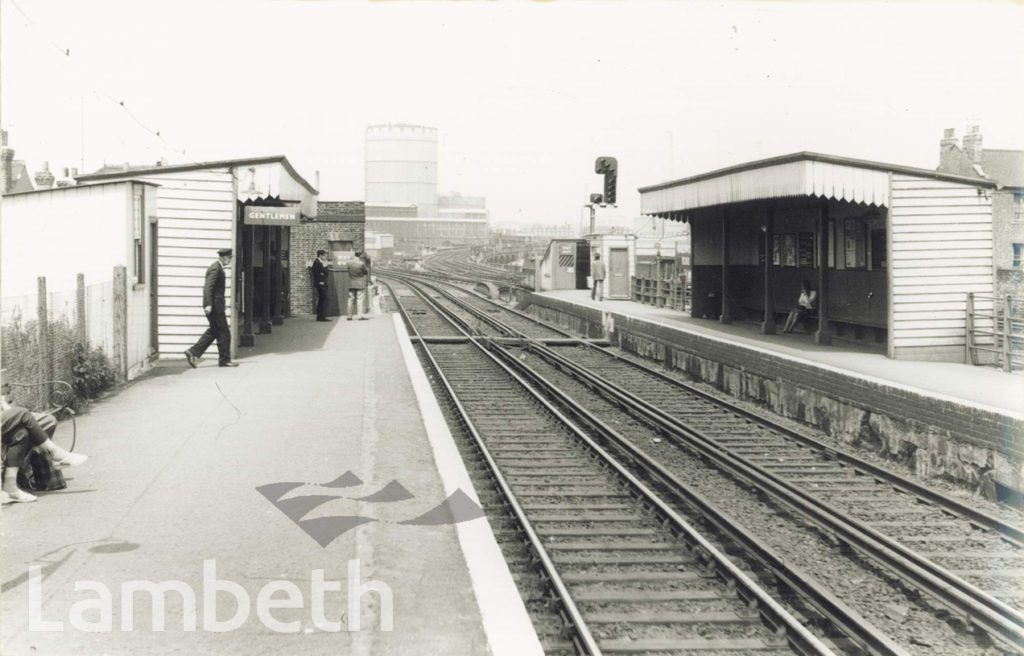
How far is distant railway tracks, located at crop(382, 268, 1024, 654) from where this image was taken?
569cm

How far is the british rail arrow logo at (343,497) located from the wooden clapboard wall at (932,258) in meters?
9.59

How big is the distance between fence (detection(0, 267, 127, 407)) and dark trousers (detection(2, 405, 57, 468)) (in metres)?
0.84

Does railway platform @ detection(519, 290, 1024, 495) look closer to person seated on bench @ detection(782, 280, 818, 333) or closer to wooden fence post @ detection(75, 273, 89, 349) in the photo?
person seated on bench @ detection(782, 280, 818, 333)

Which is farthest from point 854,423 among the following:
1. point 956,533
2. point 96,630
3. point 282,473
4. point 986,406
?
point 96,630

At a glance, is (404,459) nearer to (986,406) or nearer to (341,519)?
(341,519)

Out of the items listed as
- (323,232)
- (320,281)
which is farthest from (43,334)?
(323,232)

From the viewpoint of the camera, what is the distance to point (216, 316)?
1280cm

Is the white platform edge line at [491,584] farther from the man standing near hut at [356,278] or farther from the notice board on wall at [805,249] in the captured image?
the man standing near hut at [356,278]

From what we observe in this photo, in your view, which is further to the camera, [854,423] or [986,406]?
[854,423]

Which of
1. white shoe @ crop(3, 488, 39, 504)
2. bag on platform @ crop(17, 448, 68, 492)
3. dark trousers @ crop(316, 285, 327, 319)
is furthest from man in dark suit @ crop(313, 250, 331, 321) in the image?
white shoe @ crop(3, 488, 39, 504)

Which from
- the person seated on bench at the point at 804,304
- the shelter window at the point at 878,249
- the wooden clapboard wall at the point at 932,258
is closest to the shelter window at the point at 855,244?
the shelter window at the point at 878,249

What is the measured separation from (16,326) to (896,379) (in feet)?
31.9

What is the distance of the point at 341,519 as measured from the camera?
6090 mm

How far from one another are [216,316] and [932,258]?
10415mm
